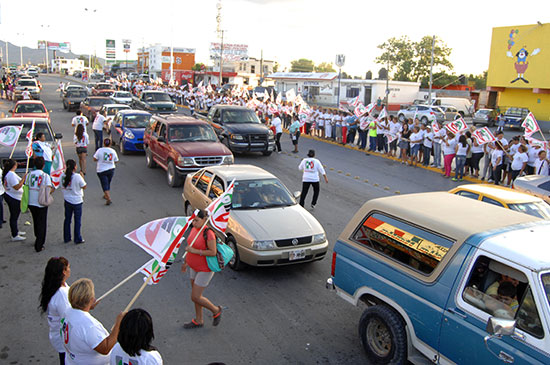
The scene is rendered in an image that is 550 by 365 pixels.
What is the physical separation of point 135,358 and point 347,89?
179ft

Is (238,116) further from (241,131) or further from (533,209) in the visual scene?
(533,209)

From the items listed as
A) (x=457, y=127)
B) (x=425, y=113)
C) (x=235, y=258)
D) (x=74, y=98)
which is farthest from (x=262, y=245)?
(x=425, y=113)

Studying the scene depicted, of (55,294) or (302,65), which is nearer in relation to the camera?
(55,294)

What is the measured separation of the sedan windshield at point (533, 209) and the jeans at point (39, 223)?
27.2 ft

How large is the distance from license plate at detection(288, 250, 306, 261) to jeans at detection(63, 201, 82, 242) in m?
4.26

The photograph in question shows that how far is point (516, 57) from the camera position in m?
36.3

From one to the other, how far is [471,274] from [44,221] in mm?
7317

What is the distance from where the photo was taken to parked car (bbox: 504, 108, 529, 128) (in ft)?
112

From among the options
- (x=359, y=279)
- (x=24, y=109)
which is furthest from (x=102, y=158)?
(x=24, y=109)

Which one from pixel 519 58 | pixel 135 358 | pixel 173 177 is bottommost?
pixel 173 177

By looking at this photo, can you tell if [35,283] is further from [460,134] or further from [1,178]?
[460,134]

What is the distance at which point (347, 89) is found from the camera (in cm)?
5516

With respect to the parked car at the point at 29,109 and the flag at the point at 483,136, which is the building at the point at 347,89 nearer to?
the flag at the point at 483,136

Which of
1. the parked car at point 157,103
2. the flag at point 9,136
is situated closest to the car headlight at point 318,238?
the flag at point 9,136
